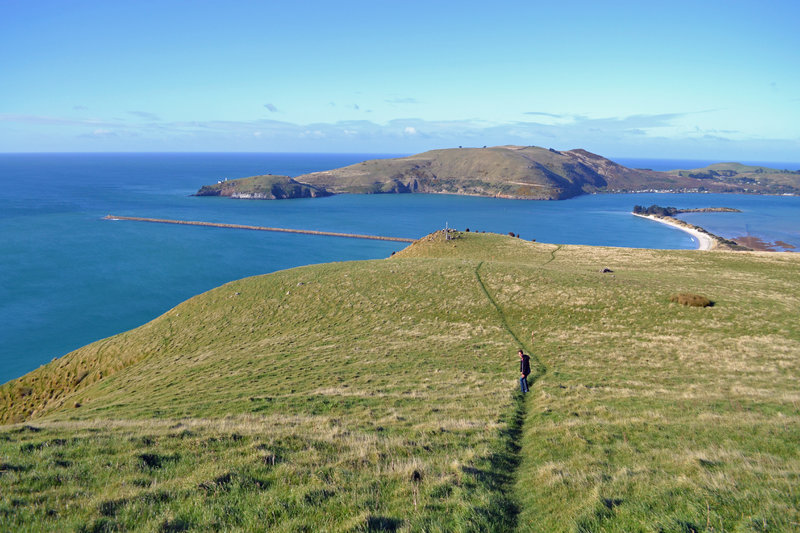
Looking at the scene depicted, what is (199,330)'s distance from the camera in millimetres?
41562

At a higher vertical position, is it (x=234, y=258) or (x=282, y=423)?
(x=282, y=423)

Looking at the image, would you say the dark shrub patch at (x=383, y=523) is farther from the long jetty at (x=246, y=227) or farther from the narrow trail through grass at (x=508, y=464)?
the long jetty at (x=246, y=227)

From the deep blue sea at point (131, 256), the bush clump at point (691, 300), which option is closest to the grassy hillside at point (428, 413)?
the bush clump at point (691, 300)

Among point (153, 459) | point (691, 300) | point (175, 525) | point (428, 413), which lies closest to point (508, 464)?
point (428, 413)

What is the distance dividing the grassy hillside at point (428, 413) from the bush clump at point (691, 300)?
104cm

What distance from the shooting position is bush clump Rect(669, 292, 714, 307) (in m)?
37.8

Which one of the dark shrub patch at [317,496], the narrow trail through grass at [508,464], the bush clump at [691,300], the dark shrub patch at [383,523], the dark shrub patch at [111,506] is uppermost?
the dark shrub patch at [383,523]

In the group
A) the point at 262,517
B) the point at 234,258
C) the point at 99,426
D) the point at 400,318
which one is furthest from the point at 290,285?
the point at 234,258

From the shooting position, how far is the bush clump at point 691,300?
124 ft

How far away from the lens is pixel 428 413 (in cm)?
1733

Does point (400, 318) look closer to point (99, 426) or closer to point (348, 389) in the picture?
point (348, 389)

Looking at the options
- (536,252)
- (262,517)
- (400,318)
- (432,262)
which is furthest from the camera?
(536,252)

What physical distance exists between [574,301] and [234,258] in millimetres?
115644

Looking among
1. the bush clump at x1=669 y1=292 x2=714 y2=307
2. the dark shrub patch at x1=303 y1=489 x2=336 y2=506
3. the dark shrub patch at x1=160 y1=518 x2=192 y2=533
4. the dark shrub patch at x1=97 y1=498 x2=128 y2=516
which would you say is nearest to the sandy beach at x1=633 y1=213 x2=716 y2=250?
the bush clump at x1=669 y1=292 x2=714 y2=307
